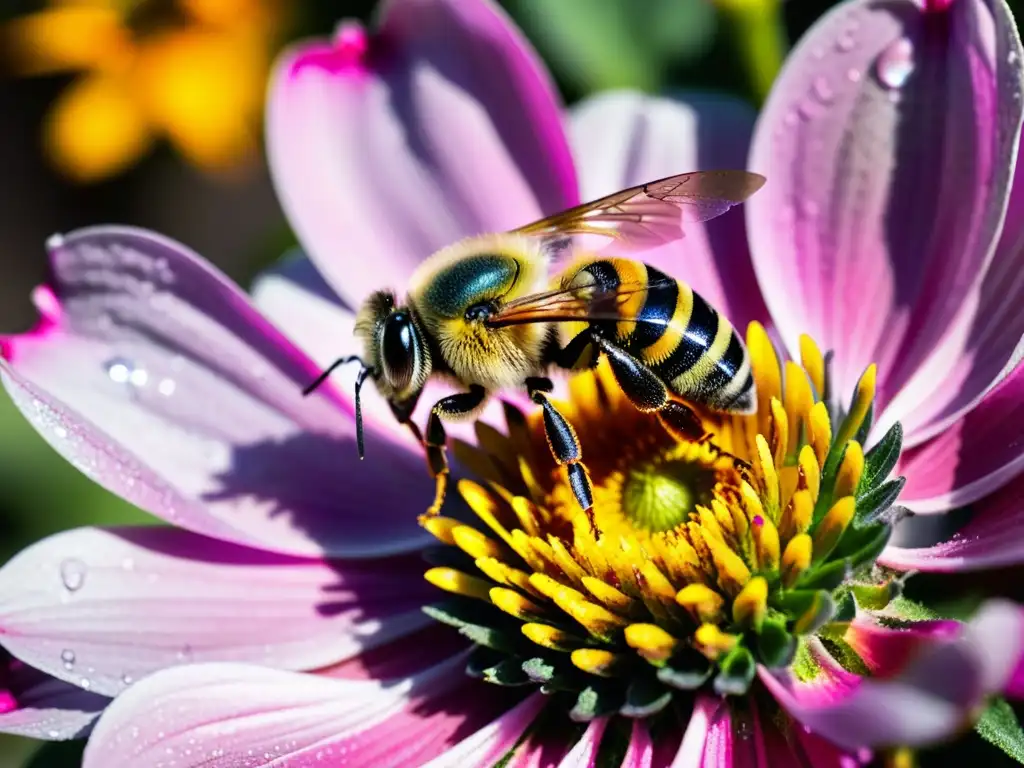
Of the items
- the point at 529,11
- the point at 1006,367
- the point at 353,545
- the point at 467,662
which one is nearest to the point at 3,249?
the point at 529,11

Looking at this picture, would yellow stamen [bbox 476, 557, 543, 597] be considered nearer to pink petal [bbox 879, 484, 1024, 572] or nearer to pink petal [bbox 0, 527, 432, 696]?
pink petal [bbox 0, 527, 432, 696]

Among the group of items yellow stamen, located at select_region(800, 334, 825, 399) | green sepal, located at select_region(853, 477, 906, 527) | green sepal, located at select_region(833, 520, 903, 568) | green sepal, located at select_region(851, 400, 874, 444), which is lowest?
green sepal, located at select_region(833, 520, 903, 568)

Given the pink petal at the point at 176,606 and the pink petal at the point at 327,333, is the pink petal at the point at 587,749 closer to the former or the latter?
the pink petal at the point at 176,606

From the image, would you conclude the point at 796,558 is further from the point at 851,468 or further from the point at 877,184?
the point at 877,184

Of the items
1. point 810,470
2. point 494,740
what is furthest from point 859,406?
point 494,740

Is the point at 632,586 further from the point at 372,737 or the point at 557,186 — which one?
the point at 557,186

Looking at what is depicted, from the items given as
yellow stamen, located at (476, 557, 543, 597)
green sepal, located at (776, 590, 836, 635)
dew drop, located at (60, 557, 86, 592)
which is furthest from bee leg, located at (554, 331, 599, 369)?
dew drop, located at (60, 557, 86, 592)
